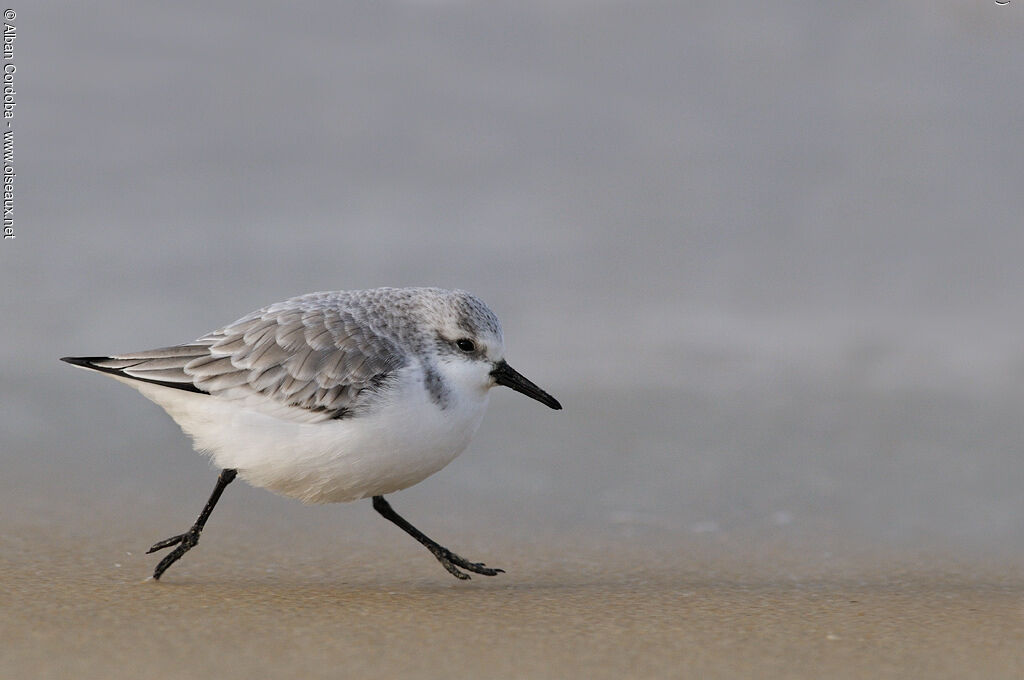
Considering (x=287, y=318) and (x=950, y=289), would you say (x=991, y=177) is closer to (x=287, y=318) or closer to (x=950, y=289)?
(x=950, y=289)

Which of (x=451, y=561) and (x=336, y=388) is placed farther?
(x=451, y=561)

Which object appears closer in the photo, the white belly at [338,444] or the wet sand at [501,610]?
the wet sand at [501,610]

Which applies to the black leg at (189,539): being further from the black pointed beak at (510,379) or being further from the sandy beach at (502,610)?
the black pointed beak at (510,379)

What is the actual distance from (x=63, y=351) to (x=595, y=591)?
357 cm

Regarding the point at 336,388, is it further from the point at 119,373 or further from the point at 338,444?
the point at 119,373

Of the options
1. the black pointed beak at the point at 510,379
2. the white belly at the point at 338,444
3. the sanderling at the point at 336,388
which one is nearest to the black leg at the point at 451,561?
the sanderling at the point at 336,388

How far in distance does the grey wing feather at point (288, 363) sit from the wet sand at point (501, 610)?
0.64 m

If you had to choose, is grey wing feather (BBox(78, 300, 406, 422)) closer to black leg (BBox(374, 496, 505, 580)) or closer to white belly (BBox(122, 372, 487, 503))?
white belly (BBox(122, 372, 487, 503))

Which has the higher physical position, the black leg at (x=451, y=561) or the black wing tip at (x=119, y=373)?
the black wing tip at (x=119, y=373)

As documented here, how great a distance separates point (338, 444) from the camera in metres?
4.11

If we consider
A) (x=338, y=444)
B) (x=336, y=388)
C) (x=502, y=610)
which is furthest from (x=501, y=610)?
(x=336, y=388)

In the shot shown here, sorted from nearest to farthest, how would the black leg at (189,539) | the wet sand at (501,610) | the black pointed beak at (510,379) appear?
the wet sand at (501,610)
the black leg at (189,539)
the black pointed beak at (510,379)

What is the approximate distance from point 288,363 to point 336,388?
0.73 feet

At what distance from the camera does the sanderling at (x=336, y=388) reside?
4121 millimetres
